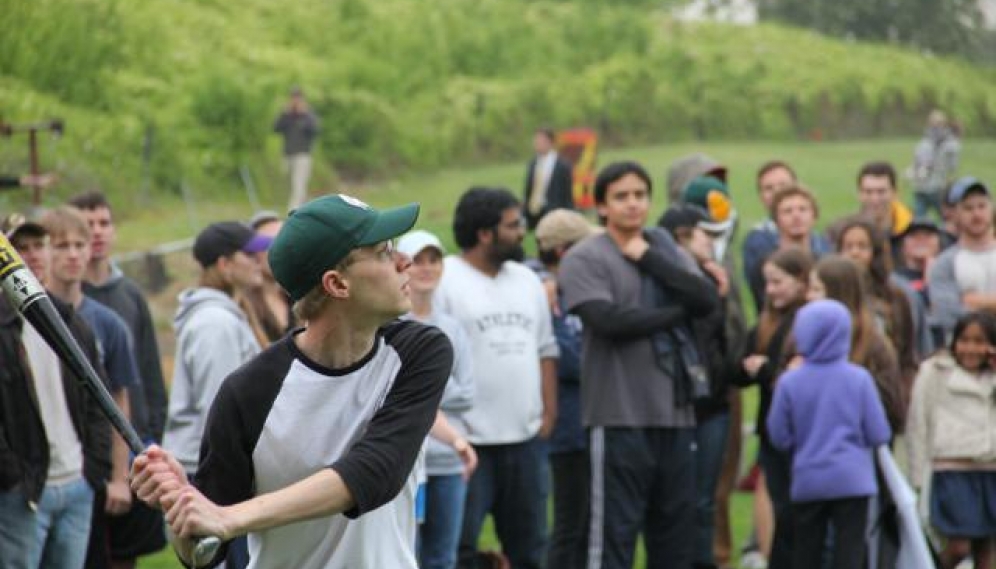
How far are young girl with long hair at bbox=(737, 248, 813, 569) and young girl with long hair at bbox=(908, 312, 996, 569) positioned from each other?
2.38ft

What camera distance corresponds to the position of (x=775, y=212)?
10.4 metres

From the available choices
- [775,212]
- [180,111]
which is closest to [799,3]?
[180,111]

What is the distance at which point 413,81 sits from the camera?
3053 centimetres

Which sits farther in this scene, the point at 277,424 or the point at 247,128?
the point at 247,128

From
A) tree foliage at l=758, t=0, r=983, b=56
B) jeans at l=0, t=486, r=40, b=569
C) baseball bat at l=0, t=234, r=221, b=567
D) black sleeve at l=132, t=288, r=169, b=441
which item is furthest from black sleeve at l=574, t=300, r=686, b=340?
tree foliage at l=758, t=0, r=983, b=56

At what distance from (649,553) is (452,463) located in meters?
1.24

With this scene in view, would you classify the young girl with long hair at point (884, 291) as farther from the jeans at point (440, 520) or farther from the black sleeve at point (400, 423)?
the black sleeve at point (400, 423)

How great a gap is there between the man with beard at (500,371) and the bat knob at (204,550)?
446 cm

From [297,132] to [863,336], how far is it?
15480 millimetres

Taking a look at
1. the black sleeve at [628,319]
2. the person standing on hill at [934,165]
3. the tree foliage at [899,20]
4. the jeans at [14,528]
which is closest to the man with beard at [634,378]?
the black sleeve at [628,319]

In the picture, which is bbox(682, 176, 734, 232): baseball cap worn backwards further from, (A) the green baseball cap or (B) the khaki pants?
(B) the khaki pants

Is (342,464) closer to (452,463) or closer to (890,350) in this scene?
(452,463)

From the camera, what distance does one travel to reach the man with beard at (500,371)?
8.43 meters

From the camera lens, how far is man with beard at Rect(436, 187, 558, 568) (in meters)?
8.43
